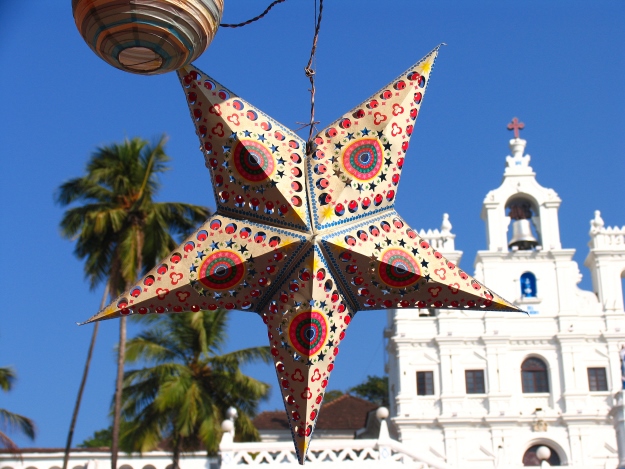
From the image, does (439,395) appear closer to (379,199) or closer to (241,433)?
(241,433)

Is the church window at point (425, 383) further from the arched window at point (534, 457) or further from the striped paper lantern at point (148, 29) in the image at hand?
the striped paper lantern at point (148, 29)

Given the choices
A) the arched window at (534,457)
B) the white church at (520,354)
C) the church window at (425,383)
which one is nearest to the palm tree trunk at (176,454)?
the white church at (520,354)

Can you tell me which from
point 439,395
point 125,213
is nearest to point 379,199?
point 125,213

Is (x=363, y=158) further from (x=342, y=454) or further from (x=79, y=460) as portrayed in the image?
(x=79, y=460)

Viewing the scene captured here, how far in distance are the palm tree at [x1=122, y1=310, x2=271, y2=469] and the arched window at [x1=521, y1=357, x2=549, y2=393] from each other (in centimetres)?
1375

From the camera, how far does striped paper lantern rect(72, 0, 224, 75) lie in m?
4.93

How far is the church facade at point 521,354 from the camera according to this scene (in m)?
35.0

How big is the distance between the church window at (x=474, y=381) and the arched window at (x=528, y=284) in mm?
3356

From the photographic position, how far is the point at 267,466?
63.5ft

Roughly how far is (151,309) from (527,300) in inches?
1249

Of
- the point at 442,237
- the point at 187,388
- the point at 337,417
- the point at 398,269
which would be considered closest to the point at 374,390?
the point at 337,417

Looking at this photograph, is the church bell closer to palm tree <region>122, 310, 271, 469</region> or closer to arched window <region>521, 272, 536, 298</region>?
arched window <region>521, 272, 536, 298</region>

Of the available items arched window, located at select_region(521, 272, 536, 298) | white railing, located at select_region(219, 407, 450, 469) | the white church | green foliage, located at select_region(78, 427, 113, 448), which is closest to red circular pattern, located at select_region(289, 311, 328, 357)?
white railing, located at select_region(219, 407, 450, 469)

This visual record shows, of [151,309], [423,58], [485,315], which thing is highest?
[485,315]
